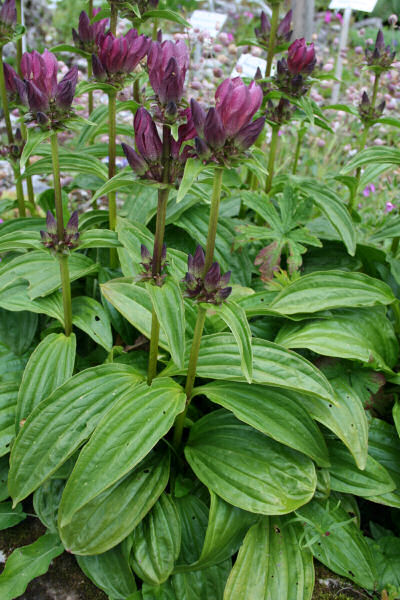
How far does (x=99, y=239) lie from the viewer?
1.86 meters

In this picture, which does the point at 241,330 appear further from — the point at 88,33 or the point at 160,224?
the point at 88,33

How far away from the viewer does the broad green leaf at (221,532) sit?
1640 mm

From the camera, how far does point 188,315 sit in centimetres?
213

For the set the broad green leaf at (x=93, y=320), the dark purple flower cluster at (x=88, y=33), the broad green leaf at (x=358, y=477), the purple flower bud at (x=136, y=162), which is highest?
the dark purple flower cluster at (x=88, y=33)

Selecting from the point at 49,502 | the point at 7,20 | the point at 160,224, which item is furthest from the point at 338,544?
the point at 7,20

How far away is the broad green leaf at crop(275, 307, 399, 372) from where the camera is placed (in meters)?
1.99

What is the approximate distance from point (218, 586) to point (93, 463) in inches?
24.8

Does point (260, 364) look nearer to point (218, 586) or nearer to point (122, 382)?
point (122, 382)

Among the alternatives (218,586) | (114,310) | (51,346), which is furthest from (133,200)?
(218,586)

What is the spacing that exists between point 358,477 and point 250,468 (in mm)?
444

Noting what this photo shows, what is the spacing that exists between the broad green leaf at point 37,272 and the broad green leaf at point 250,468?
33.9 inches

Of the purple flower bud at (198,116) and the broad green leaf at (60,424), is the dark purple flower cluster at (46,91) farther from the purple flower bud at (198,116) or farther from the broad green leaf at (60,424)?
the broad green leaf at (60,424)

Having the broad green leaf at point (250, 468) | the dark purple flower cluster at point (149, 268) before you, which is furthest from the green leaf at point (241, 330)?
the broad green leaf at point (250, 468)

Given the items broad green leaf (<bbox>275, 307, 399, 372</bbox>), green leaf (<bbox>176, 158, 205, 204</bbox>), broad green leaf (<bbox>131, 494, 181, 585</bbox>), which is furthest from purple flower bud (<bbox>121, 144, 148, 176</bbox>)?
broad green leaf (<bbox>131, 494, 181, 585</bbox>)
